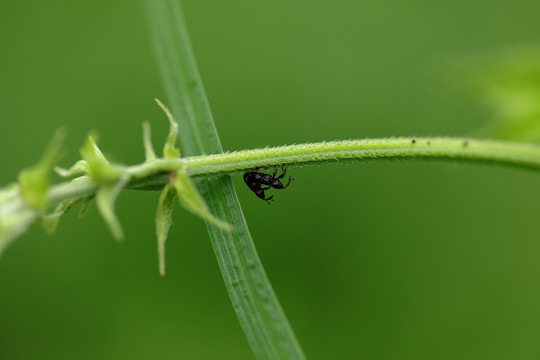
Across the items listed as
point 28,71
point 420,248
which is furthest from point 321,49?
point 28,71

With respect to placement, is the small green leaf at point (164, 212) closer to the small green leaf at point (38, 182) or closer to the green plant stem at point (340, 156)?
the green plant stem at point (340, 156)

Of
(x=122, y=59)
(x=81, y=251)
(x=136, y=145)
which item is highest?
(x=122, y=59)

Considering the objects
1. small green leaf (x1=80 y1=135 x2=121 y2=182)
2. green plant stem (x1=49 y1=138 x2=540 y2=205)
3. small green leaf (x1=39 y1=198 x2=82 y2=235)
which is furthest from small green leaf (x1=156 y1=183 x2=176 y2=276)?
small green leaf (x1=39 y1=198 x2=82 y2=235)

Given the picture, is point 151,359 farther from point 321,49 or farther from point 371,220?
point 321,49

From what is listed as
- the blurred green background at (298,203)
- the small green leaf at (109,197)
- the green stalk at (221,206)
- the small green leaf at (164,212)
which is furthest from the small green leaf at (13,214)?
the blurred green background at (298,203)

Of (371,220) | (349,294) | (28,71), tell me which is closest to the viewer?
(349,294)

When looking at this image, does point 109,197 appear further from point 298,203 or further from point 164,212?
point 298,203
